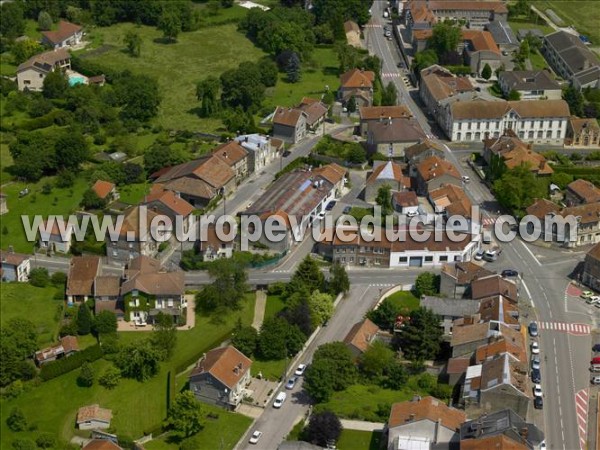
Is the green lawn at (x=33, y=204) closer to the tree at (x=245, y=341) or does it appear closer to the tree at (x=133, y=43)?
the tree at (x=245, y=341)

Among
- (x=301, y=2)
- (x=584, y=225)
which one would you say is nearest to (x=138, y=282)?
(x=584, y=225)

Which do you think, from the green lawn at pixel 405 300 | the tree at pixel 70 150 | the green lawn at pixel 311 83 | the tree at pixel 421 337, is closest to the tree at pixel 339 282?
the green lawn at pixel 405 300

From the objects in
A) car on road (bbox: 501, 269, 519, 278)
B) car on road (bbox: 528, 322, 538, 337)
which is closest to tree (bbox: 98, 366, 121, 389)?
car on road (bbox: 528, 322, 538, 337)

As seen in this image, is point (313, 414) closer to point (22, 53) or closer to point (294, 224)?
point (294, 224)

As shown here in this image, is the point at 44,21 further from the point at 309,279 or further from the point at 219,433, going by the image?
the point at 219,433

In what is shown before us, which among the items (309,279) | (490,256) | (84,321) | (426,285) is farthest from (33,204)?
(490,256)

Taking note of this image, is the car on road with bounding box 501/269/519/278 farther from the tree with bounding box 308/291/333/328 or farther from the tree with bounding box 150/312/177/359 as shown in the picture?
the tree with bounding box 150/312/177/359
